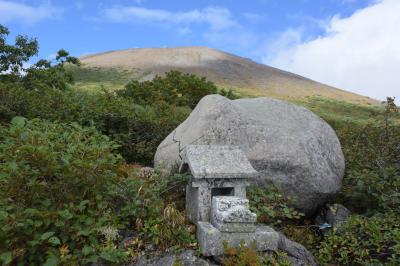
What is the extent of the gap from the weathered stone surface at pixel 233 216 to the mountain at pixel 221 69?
44.3 m

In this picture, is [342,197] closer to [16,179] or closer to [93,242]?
[93,242]

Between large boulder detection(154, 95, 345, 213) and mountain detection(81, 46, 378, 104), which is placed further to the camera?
mountain detection(81, 46, 378, 104)

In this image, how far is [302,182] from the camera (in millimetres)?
8031

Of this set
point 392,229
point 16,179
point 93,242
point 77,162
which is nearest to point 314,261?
point 392,229

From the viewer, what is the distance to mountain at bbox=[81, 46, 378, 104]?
180 feet

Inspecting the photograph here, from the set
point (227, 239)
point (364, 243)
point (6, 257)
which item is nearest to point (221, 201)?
point (227, 239)

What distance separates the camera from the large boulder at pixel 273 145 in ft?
25.7

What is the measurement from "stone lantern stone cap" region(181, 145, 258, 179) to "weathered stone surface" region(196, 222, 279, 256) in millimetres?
753

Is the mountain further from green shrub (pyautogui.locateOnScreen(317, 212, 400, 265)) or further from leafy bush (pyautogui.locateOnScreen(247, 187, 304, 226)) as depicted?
green shrub (pyautogui.locateOnScreen(317, 212, 400, 265))

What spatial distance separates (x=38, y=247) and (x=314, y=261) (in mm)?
4082

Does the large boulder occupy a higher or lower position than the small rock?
higher

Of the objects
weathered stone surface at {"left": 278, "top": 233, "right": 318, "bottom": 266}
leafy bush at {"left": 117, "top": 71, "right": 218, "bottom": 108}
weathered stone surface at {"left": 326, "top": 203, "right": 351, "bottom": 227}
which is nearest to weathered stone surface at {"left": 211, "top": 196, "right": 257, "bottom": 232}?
weathered stone surface at {"left": 278, "top": 233, "right": 318, "bottom": 266}

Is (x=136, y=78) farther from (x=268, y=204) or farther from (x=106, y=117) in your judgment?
(x=268, y=204)

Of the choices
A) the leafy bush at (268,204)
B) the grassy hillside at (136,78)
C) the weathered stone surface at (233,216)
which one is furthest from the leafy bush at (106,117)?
the grassy hillside at (136,78)
